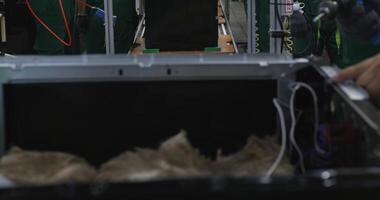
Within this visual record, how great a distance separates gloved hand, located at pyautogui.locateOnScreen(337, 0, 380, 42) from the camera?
5.79 feet

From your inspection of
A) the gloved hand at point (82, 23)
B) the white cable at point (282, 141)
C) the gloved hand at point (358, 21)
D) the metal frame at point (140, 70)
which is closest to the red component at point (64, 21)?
the gloved hand at point (82, 23)

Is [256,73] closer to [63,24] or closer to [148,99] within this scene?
[148,99]

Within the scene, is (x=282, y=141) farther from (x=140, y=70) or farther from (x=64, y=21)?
(x=64, y=21)

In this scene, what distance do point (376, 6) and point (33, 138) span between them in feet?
4.61

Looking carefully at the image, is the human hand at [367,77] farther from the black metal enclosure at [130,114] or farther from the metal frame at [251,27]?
the metal frame at [251,27]

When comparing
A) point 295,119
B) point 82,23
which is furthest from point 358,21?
point 82,23

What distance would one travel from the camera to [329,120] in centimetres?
114

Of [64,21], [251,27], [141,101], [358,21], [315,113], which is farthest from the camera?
[64,21]

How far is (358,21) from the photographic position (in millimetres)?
1854

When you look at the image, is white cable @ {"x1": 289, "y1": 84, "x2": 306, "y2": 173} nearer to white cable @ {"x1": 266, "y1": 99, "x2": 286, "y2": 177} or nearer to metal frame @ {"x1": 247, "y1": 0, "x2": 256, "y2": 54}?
white cable @ {"x1": 266, "y1": 99, "x2": 286, "y2": 177}

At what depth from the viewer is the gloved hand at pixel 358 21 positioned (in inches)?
69.4

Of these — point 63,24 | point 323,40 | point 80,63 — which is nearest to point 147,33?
point 63,24

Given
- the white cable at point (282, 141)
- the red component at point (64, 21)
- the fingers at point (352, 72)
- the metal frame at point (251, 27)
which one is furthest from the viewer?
the red component at point (64, 21)

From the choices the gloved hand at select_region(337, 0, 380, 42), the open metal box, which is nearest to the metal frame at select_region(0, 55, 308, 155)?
the open metal box
